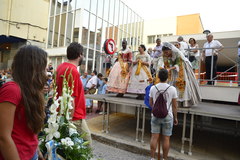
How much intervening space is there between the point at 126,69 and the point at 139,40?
1731cm

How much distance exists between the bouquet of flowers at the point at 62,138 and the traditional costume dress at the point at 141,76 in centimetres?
402

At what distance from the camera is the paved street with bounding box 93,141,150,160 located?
170 inches

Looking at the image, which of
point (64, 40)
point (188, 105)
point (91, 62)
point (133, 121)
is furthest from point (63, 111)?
point (64, 40)

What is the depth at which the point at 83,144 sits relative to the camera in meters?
1.77

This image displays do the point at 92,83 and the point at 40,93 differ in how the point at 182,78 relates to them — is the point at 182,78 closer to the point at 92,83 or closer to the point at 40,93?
the point at 40,93

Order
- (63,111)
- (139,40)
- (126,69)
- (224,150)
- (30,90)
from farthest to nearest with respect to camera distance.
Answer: (139,40) → (126,69) → (224,150) → (63,111) → (30,90)

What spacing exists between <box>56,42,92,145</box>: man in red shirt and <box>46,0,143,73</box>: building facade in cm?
1139

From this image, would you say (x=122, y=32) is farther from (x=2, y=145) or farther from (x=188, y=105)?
(x=2, y=145)

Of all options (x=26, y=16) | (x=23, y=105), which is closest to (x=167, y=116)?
(x=23, y=105)

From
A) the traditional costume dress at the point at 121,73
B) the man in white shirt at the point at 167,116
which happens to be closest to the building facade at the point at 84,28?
the traditional costume dress at the point at 121,73

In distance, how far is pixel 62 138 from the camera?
1.69 metres

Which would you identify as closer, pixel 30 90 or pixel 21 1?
pixel 30 90

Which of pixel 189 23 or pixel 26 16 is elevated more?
pixel 189 23

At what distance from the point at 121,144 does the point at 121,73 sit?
2.18 meters
